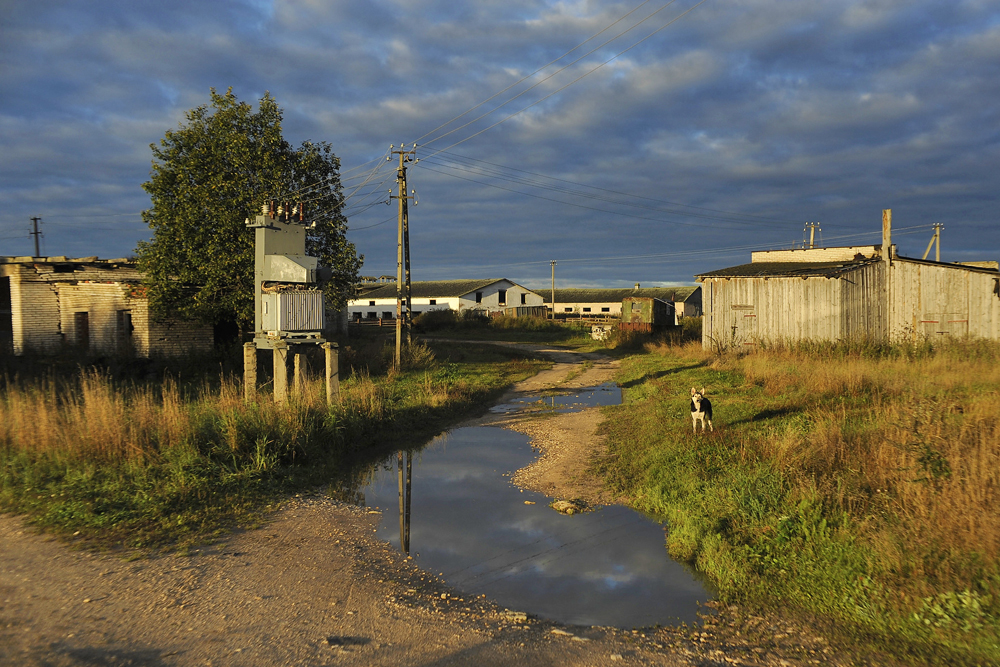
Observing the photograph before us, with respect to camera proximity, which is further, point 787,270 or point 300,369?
point 787,270

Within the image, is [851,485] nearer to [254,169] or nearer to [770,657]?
[770,657]

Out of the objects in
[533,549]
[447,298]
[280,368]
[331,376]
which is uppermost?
[447,298]

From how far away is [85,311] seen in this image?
21.4m

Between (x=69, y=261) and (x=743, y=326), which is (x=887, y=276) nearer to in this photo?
(x=743, y=326)

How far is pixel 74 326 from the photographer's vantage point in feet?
70.2

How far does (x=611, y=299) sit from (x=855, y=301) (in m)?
51.6

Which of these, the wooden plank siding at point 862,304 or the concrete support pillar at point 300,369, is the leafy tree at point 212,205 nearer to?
the concrete support pillar at point 300,369

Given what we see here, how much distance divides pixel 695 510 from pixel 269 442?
6.04 meters

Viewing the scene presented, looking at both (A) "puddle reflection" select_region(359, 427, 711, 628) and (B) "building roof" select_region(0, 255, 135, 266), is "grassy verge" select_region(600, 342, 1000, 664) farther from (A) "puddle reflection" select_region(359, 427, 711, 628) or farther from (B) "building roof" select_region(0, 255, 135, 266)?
(B) "building roof" select_region(0, 255, 135, 266)

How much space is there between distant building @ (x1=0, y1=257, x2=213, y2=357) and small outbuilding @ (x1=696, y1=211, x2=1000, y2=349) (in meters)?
20.0

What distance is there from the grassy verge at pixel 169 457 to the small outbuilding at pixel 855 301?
16056mm

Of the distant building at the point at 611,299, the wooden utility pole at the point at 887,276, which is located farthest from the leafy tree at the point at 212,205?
the distant building at the point at 611,299

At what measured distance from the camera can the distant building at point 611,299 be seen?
231 feet

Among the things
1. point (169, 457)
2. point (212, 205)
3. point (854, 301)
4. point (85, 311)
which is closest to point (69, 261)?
point (85, 311)
